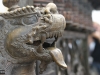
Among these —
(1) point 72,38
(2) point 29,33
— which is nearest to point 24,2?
(2) point 29,33

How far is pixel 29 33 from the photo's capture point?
61.0 inches

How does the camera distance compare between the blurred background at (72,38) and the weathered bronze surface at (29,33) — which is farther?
the blurred background at (72,38)

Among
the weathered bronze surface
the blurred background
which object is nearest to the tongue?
the weathered bronze surface

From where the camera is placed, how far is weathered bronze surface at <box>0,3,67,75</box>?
1549mm

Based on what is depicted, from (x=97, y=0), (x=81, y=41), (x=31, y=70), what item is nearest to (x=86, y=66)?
(x=81, y=41)

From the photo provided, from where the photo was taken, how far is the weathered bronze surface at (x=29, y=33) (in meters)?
1.55

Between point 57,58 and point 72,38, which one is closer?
point 57,58

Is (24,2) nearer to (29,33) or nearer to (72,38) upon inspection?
(29,33)

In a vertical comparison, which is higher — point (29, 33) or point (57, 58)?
point (29, 33)

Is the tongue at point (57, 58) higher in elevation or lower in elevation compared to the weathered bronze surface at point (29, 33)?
lower

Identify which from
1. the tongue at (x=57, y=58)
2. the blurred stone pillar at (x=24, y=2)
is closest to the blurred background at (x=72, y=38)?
the blurred stone pillar at (x=24, y=2)

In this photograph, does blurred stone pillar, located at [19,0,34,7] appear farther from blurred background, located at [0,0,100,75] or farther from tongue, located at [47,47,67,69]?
tongue, located at [47,47,67,69]

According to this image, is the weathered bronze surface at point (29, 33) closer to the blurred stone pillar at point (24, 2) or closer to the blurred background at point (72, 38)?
the blurred background at point (72, 38)

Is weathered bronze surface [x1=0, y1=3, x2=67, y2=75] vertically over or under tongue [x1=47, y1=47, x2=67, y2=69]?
over
